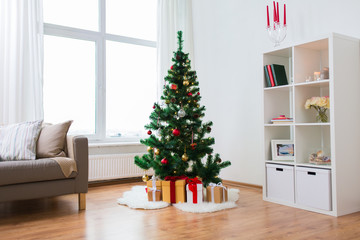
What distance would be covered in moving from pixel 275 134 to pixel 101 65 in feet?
7.95

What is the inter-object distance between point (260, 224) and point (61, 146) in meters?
1.83

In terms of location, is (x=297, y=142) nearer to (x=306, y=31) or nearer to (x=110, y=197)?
(x=306, y=31)

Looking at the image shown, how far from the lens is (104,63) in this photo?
4348 millimetres

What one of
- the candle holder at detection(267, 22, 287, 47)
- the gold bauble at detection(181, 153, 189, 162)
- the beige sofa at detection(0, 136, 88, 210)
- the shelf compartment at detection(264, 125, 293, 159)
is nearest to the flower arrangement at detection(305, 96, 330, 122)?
the shelf compartment at detection(264, 125, 293, 159)

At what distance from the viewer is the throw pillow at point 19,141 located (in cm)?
275

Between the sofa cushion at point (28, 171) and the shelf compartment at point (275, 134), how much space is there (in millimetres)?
1892

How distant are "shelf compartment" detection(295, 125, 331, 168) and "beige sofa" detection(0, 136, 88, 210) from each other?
187cm

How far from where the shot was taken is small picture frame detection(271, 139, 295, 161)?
121 inches

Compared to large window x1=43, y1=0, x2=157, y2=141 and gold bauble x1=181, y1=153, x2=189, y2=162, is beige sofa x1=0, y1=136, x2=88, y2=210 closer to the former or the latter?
gold bauble x1=181, y1=153, x2=189, y2=162

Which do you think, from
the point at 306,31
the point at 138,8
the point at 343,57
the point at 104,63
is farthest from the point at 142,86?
the point at 343,57

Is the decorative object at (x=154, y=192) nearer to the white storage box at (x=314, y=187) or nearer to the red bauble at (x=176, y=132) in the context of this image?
the red bauble at (x=176, y=132)

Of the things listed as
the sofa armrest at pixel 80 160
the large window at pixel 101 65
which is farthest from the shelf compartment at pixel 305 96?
the large window at pixel 101 65

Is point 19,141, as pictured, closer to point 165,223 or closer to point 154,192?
point 154,192

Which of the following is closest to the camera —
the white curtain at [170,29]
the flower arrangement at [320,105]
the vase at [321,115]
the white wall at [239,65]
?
the flower arrangement at [320,105]
